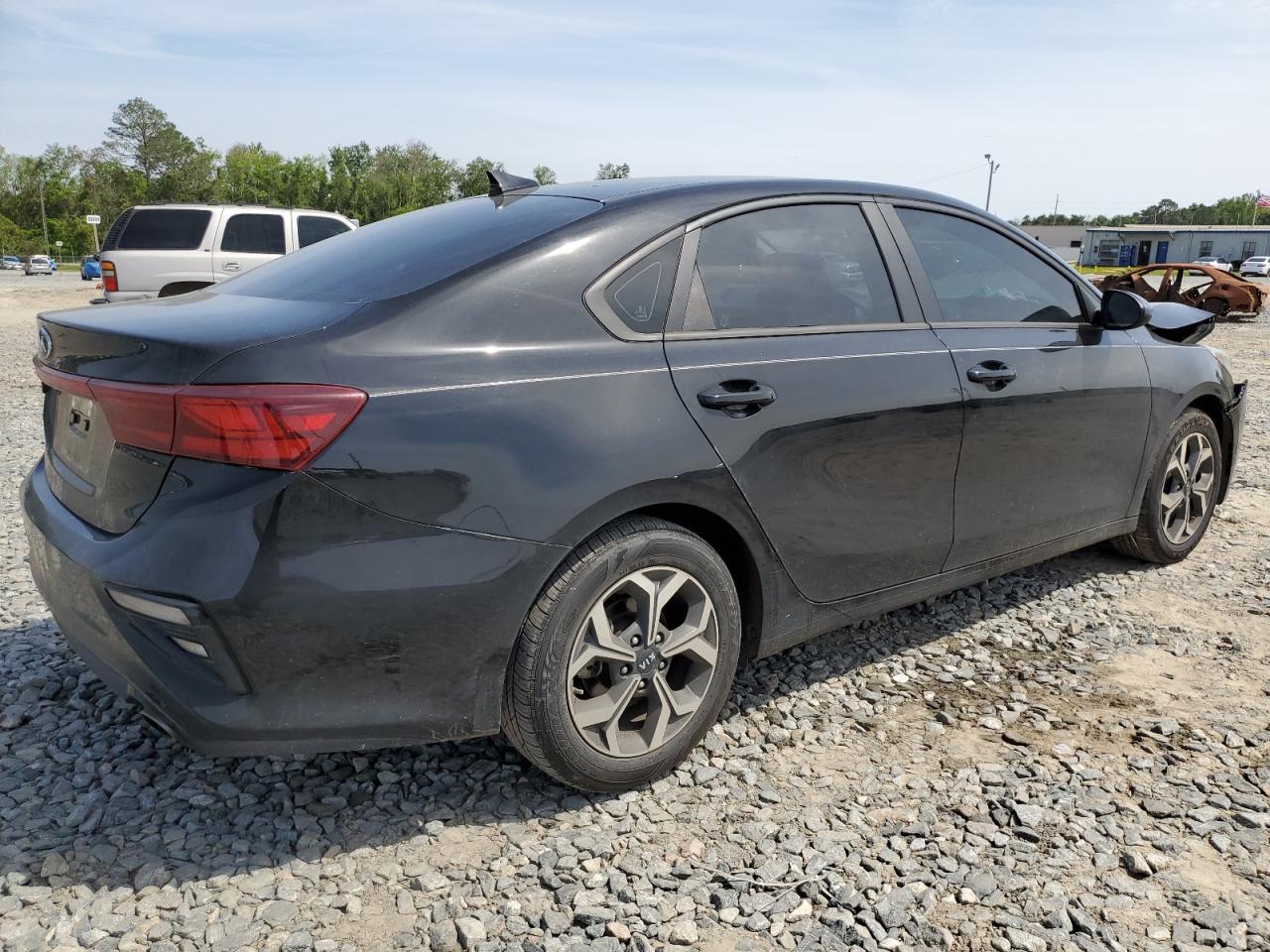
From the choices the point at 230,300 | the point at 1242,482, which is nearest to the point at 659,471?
the point at 230,300

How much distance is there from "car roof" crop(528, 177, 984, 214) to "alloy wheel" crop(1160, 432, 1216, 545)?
2.08 metres

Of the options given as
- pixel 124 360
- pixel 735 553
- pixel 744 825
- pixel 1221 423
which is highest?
pixel 124 360

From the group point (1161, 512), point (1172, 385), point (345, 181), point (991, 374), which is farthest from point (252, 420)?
point (345, 181)

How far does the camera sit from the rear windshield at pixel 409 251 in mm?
2584

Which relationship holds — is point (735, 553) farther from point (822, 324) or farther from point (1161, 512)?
point (1161, 512)

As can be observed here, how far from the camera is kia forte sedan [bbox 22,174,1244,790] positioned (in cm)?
220

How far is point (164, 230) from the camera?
13.2 m

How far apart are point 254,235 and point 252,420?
12708 mm

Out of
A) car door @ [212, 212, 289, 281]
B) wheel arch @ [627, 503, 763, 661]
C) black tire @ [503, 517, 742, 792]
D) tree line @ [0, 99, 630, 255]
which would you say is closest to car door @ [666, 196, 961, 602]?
wheel arch @ [627, 503, 763, 661]

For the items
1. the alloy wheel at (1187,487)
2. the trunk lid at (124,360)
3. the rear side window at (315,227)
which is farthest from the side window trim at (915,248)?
the rear side window at (315,227)

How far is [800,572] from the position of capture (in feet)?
9.90

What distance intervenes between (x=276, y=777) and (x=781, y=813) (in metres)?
1.44

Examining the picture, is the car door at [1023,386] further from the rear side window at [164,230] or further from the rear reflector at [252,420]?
the rear side window at [164,230]

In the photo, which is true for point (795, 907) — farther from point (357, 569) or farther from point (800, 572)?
point (357, 569)
